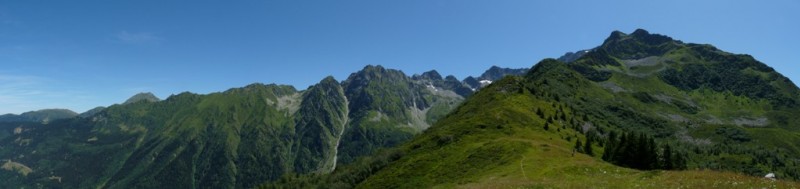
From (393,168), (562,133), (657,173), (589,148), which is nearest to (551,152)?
(589,148)

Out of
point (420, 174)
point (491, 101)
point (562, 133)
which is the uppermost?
point (491, 101)

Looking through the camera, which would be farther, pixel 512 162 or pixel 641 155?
pixel 512 162

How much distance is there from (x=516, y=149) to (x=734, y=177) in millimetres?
55270

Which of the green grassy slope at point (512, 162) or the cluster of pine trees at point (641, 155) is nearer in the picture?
→ the green grassy slope at point (512, 162)

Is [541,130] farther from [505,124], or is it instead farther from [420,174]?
[420,174]

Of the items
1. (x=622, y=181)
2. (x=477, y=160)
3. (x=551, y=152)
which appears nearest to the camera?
(x=622, y=181)

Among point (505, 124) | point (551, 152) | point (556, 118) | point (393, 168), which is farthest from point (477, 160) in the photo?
point (556, 118)

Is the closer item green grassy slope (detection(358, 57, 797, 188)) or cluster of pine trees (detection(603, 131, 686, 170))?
green grassy slope (detection(358, 57, 797, 188))

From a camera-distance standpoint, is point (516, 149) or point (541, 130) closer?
point (516, 149)

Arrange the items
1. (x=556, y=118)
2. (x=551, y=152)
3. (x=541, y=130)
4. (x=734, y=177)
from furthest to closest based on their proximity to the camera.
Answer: (x=556, y=118) < (x=541, y=130) < (x=551, y=152) < (x=734, y=177)

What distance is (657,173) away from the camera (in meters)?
48.1

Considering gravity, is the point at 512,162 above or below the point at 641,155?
below

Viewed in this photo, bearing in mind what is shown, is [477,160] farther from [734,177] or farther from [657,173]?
[734,177]

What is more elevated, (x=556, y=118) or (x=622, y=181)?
(x=556, y=118)
